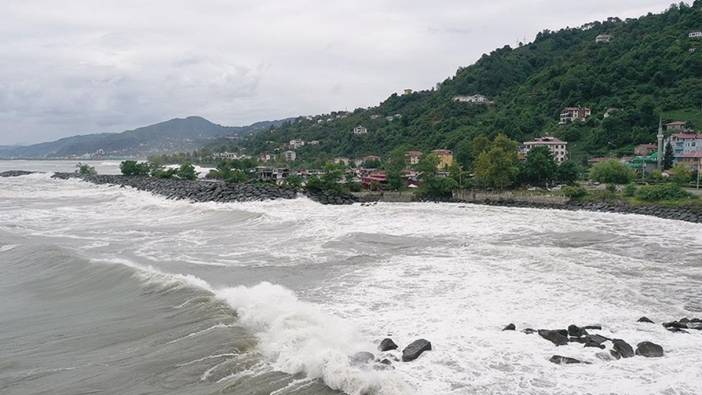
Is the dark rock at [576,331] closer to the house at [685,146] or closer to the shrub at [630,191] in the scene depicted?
the shrub at [630,191]

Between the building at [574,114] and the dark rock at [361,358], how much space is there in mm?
71509

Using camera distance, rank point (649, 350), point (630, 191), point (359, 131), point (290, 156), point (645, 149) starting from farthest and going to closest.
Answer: point (359, 131)
point (290, 156)
point (645, 149)
point (630, 191)
point (649, 350)

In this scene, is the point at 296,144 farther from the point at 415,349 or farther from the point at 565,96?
the point at 415,349

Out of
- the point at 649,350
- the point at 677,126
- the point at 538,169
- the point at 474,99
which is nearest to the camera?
the point at 649,350

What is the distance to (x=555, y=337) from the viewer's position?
29.5 feet

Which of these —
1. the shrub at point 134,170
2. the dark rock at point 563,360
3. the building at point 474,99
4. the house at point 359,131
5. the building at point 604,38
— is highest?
the building at point 604,38

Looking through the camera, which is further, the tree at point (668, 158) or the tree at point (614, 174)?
the tree at point (668, 158)

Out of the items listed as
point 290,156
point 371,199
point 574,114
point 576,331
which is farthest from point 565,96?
point 576,331

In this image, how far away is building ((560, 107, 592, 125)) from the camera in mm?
71938

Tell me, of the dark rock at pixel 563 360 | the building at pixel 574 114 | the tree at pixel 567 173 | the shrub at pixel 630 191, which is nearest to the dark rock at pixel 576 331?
the dark rock at pixel 563 360

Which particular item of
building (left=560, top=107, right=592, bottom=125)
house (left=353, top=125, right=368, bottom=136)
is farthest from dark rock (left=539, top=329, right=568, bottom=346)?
house (left=353, top=125, right=368, bottom=136)

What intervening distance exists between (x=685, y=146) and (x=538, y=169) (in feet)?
65.7

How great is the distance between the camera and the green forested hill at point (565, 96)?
6444cm

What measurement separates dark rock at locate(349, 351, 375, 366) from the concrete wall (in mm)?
32757
